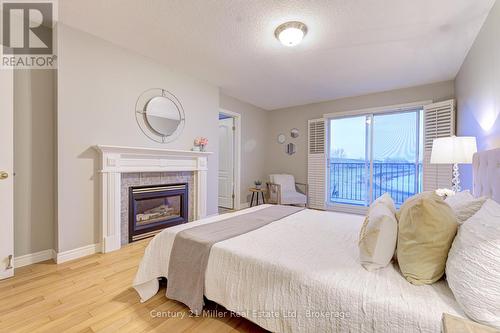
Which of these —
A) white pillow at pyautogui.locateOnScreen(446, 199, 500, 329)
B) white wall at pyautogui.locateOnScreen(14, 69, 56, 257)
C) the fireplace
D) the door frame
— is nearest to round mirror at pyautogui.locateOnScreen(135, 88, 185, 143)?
the fireplace

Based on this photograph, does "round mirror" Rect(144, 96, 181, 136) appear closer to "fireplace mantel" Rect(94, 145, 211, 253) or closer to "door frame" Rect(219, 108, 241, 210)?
"fireplace mantel" Rect(94, 145, 211, 253)

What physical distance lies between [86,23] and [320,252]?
3.02 m

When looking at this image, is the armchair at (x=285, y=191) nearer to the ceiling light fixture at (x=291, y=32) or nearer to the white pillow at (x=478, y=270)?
the ceiling light fixture at (x=291, y=32)

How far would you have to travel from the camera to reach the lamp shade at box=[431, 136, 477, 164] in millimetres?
2217

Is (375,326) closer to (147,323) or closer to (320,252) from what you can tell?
(320,252)

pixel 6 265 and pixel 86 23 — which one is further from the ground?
pixel 86 23

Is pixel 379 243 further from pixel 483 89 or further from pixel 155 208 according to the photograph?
pixel 155 208

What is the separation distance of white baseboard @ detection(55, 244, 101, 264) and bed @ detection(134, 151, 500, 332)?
120 cm

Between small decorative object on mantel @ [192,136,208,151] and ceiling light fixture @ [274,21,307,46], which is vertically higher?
ceiling light fixture @ [274,21,307,46]

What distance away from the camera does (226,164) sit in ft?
16.9

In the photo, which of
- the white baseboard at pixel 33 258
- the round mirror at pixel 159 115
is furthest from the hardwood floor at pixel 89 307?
the round mirror at pixel 159 115

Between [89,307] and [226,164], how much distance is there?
3.73 metres

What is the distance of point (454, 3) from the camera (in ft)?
6.30

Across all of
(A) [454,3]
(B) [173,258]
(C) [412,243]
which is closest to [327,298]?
(C) [412,243]
